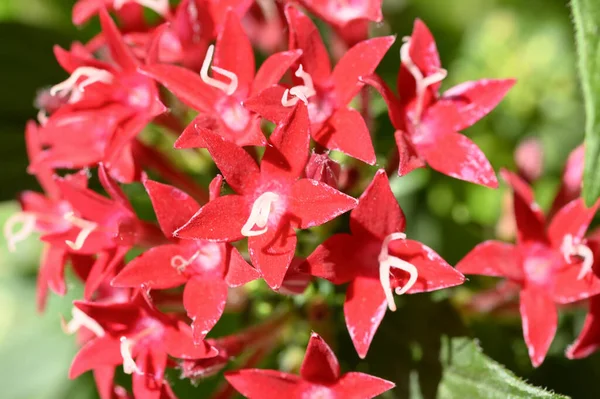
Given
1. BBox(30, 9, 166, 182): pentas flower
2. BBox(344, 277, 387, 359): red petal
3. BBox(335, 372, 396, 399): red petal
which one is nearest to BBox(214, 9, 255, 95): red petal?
BBox(30, 9, 166, 182): pentas flower

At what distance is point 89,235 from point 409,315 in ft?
1.69

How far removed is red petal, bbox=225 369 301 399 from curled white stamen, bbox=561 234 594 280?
424mm

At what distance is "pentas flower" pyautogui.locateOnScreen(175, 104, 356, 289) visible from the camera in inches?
33.8

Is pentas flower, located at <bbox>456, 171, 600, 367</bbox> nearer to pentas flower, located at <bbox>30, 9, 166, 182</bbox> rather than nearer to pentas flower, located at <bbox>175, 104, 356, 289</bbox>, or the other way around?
pentas flower, located at <bbox>175, 104, 356, 289</bbox>

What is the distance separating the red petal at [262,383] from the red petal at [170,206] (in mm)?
207

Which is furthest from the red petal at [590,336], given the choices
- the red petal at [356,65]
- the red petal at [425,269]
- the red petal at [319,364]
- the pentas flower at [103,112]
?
the pentas flower at [103,112]

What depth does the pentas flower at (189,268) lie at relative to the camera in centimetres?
90

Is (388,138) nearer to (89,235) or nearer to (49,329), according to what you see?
(89,235)

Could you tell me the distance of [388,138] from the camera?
1.38 metres

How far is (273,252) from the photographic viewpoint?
88cm

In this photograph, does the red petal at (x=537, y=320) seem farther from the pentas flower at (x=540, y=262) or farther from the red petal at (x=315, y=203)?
the red petal at (x=315, y=203)

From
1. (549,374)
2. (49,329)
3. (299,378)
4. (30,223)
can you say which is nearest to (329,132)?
(299,378)

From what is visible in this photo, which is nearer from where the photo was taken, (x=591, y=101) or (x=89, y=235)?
(x=591, y=101)

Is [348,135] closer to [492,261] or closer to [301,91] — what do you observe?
[301,91]
